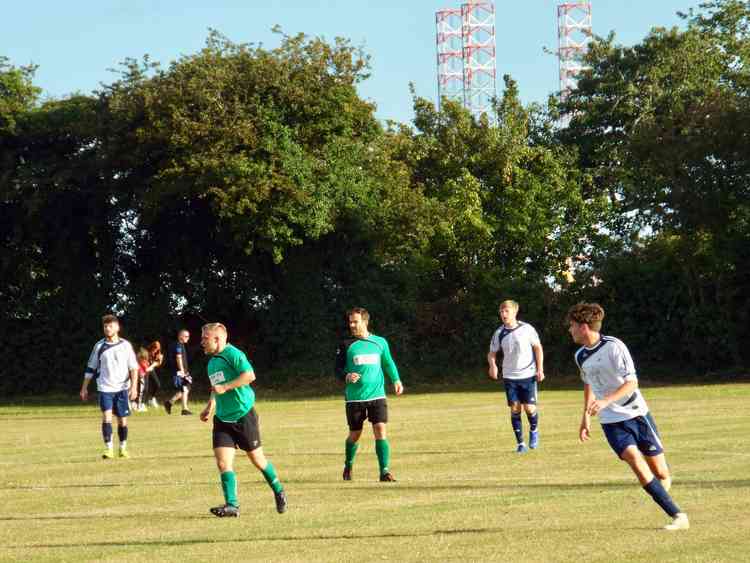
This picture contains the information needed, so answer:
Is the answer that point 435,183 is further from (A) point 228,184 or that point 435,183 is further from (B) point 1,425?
(B) point 1,425

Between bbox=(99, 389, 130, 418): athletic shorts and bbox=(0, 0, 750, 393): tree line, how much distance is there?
1943 centimetres

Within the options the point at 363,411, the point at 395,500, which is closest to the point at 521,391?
the point at 363,411

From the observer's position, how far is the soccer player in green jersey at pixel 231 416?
12148 millimetres

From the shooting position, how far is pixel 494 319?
45.8 meters

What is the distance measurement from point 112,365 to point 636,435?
11.1 meters

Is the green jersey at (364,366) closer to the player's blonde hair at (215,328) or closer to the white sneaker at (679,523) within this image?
the player's blonde hair at (215,328)

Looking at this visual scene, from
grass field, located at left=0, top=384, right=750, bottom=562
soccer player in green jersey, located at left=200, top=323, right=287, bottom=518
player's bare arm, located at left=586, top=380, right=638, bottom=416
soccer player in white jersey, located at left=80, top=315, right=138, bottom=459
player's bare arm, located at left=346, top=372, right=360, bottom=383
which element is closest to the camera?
grass field, located at left=0, top=384, right=750, bottom=562

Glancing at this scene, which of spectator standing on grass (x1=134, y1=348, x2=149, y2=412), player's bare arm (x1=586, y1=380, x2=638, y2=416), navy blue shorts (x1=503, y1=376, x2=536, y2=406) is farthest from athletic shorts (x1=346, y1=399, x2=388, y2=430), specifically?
spectator standing on grass (x1=134, y1=348, x2=149, y2=412)

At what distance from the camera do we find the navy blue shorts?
19047 mm

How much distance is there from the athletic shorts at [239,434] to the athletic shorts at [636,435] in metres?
3.53

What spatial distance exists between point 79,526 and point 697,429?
41.0 feet

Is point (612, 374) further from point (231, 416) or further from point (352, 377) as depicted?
point (352, 377)

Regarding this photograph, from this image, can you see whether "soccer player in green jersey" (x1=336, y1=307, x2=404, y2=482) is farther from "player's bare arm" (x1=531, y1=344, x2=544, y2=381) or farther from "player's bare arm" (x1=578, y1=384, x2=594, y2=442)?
"player's bare arm" (x1=578, y1=384, x2=594, y2=442)

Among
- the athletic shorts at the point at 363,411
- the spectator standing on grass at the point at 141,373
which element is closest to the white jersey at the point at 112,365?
the athletic shorts at the point at 363,411
